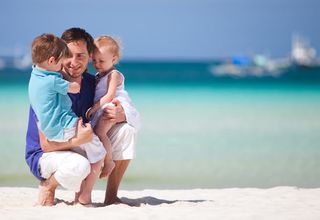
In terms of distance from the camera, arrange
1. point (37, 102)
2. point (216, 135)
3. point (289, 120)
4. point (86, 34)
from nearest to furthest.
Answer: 1. point (37, 102)
2. point (86, 34)
3. point (216, 135)
4. point (289, 120)

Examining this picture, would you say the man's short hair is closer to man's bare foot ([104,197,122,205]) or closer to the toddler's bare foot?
the toddler's bare foot

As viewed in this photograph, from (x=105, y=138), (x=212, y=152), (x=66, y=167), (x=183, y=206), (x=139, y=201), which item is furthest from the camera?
(x=212, y=152)

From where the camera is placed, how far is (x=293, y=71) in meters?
67.8

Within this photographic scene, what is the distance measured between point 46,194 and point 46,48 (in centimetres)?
104

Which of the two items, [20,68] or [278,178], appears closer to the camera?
[278,178]

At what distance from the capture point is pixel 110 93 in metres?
5.07

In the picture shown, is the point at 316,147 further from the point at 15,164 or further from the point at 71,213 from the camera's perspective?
the point at 71,213

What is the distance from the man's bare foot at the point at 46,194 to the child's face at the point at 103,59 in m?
0.87

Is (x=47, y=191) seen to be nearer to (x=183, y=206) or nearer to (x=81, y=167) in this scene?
(x=81, y=167)

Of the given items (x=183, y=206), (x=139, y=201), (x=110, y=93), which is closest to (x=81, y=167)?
(x=110, y=93)

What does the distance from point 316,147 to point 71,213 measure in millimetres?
7134

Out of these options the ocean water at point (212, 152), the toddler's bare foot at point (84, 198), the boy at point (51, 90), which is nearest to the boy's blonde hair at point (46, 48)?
the boy at point (51, 90)

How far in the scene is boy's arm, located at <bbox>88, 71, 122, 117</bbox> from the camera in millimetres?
5059

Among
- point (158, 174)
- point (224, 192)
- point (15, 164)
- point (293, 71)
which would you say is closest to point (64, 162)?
point (224, 192)
